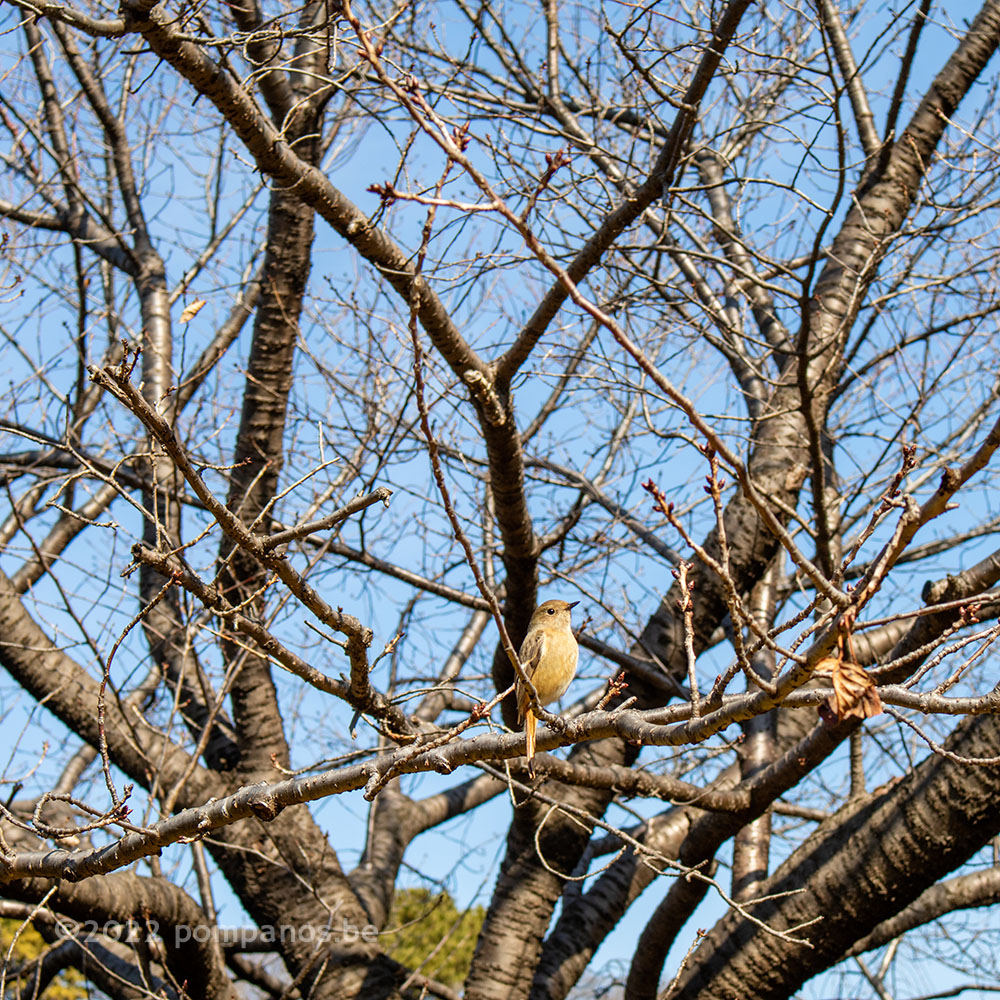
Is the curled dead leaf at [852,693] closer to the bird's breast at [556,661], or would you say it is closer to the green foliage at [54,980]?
the bird's breast at [556,661]

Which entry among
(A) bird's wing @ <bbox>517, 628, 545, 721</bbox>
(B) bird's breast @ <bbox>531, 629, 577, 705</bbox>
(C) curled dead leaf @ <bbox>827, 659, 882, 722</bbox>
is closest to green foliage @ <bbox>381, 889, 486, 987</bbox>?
(B) bird's breast @ <bbox>531, 629, 577, 705</bbox>

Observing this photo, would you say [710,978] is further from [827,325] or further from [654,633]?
[827,325]

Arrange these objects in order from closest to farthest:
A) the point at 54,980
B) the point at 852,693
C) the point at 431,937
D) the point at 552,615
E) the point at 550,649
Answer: the point at 852,693
the point at 550,649
the point at 552,615
the point at 54,980
the point at 431,937

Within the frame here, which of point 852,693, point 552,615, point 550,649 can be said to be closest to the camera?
point 852,693

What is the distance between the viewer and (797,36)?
6.65 meters

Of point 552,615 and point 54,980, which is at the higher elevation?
point 552,615

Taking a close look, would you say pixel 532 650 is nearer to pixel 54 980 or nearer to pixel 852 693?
pixel 852 693

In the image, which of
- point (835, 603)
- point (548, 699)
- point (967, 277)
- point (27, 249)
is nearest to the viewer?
point (835, 603)

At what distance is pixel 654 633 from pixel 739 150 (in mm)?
3401

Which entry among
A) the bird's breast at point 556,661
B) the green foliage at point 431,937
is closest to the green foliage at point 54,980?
the green foliage at point 431,937

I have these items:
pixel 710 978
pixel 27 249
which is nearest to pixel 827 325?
pixel 710 978

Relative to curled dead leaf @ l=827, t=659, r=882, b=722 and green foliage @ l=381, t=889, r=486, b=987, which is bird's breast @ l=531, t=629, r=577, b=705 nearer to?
curled dead leaf @ l=827, t=659, r=882, b=722

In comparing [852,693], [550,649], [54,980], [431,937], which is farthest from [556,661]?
[431,937]

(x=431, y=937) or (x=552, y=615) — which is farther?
(x=431, y=937)
